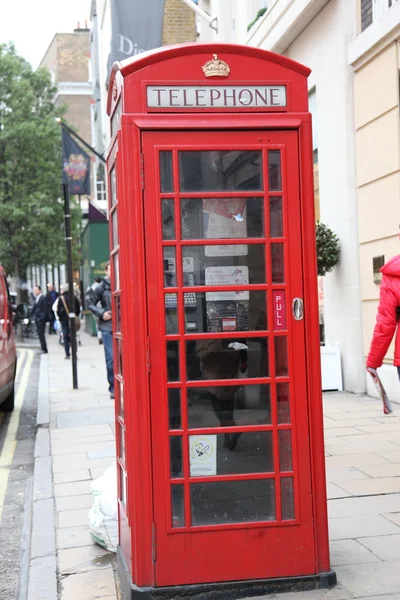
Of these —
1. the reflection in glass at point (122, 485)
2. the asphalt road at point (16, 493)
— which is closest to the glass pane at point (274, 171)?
the reflection in glass at point (122, 485)

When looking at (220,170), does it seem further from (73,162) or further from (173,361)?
(73,162)

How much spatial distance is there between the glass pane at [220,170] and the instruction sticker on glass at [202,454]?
1.21m

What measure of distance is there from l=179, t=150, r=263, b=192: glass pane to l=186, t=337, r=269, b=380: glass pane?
2.46 ft

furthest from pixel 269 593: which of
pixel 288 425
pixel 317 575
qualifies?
pixel 288 425

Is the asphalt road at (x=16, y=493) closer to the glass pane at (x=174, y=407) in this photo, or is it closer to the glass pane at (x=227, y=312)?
the glass pane at (x=174, y=407)

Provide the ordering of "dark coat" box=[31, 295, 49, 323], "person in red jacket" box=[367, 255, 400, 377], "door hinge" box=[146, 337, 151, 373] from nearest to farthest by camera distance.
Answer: "door hinge" box=[146, 337, 151, 373], "person in red jacket" box=[367, 255, 400, 377], "dark coat" box=[31, 295, 49, 323]

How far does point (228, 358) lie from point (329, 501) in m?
2.17

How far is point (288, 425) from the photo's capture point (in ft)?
12.8

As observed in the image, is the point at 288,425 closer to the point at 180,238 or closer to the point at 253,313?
the point at 253,313

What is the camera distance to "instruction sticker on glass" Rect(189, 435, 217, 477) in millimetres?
3865

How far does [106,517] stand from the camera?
4.80 metres

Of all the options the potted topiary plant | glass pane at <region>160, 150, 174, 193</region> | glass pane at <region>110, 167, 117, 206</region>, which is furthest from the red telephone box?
the potted topiary plant

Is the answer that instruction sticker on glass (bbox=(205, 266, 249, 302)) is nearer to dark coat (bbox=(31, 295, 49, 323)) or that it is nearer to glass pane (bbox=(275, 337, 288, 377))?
glass pane (bbox=(275, 337, 288, 377))

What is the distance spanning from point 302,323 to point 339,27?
842cm
